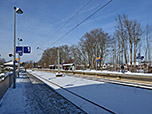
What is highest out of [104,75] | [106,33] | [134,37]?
[106,33]

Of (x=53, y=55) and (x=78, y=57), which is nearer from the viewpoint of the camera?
(x=78, y=57)

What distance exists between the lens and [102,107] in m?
6.18

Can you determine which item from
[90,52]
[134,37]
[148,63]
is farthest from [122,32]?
[90,52]

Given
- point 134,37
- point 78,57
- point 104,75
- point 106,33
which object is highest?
point 106,33

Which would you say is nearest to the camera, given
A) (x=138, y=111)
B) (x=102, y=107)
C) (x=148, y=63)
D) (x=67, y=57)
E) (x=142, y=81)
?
(x=138, y=111)

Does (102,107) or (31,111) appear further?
(102,107)

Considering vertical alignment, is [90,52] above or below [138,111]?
above

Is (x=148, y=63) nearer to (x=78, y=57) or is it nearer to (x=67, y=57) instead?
(x=78, y=57)

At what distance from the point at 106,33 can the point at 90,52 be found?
858 centimetres

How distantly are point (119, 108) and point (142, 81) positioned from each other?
A: 936 cm

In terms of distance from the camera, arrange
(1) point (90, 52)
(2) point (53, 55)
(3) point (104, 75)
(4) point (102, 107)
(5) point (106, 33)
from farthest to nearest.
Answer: (2) point (53, 55) → (1) point (90, 52) → (5) point (106, 33) → (3) point (104, 75) → (4) point (102, 107)

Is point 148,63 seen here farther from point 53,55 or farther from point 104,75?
point 53,55

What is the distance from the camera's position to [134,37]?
31.2m

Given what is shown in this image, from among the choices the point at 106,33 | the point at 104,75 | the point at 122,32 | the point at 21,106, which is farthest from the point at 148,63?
the point at 21,106
